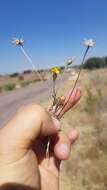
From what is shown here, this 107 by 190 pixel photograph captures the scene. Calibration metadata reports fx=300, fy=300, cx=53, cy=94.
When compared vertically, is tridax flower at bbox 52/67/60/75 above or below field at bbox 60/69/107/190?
above

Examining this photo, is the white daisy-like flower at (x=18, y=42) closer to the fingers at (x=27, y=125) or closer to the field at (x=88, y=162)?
the fingers at (x=27, y=125)

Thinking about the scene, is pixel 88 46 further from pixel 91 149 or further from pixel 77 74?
pixel 91 149

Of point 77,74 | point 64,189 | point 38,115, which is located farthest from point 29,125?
point 64,189

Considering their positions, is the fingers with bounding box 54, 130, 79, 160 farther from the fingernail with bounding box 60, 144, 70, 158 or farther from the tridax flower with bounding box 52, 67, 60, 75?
the tridax flower with bounding box 52, 67, 60, 75

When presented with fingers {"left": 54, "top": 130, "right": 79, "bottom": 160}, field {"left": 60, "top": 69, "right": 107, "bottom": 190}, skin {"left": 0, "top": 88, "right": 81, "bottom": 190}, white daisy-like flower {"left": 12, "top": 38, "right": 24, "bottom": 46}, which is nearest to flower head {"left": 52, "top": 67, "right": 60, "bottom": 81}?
white daisy-like flower {"left": 12, "top": 38, "right": 24, "bottom": 46}

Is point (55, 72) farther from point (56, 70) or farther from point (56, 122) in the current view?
point (56, 122)

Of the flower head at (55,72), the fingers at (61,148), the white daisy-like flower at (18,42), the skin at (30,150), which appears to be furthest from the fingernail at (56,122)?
the white daisy-like flower at (18,42)

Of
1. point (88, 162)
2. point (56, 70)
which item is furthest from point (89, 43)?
point (88, 162)
